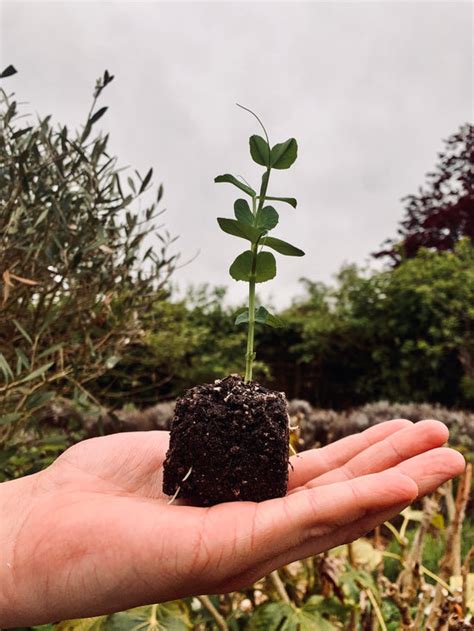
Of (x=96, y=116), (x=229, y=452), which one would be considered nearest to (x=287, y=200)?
(x=229, y=452)

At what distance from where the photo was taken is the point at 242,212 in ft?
5.40

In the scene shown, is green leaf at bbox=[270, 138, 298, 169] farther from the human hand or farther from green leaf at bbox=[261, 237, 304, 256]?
the human hand

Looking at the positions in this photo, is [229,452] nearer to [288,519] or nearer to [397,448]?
[288,519]

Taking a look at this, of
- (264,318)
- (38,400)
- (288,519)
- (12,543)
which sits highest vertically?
(264,318)

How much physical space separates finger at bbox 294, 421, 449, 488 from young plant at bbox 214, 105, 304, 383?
0.39 m

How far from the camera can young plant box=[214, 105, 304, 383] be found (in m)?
1.61

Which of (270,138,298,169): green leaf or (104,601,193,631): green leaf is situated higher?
(270,138,298,169): green leaf

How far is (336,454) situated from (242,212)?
2.57 ft

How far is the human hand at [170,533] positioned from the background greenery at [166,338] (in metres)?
0.52

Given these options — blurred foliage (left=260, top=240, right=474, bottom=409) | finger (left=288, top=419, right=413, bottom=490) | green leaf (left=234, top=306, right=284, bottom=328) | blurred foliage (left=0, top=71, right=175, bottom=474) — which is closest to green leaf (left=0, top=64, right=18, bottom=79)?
blurred foliage (left=0, top=71, right=175, bottom=474)

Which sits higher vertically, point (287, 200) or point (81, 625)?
point (287, 200)

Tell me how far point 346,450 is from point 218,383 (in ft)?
1.47

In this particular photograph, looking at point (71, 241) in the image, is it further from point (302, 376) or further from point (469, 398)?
point (302, 376)

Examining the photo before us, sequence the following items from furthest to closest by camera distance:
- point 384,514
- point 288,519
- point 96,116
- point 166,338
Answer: point 166,338 < point 96,116 < point 384,514 < point 288,519
